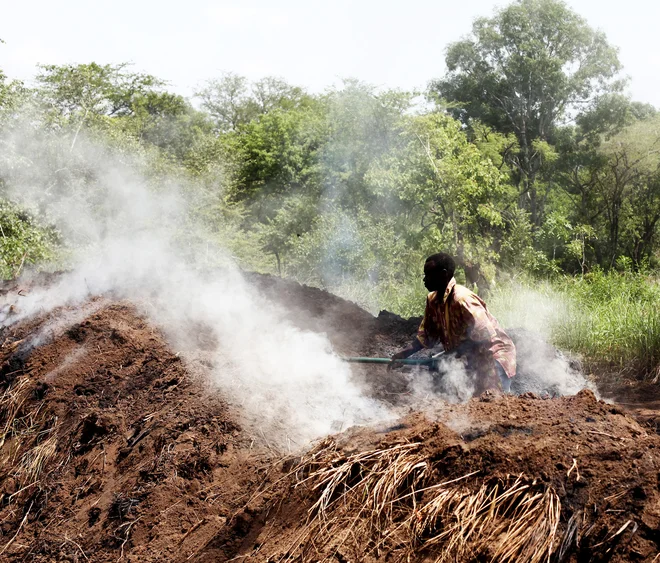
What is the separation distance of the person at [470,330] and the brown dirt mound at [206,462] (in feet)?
2.80

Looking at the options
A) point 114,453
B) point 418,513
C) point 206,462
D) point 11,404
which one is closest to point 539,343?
point 206,462

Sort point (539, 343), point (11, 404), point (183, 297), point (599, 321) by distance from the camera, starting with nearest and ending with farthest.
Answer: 1. point (11, 404)
2. point (539, 343)
3. point (183, 297)
4. point (599, 321)

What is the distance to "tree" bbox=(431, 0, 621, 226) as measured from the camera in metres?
21.5

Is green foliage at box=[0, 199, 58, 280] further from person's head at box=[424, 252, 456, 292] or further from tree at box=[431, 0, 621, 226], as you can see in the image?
tree at box=[431, 0, 621, 226]

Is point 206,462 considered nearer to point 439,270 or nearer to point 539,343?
point 439,270

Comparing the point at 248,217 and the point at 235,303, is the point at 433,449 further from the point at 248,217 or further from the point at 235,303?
the point at 248,217

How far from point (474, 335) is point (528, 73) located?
19854 millimetres

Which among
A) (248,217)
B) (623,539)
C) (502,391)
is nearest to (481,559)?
(623,539)

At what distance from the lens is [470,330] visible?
470 centimetres

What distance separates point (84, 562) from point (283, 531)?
1501 millimetres

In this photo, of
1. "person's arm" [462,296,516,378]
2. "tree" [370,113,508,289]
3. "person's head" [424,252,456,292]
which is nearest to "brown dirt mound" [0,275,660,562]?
"person's arm" [462,296,516,378]

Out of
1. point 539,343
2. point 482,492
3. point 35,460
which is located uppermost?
point 482,492

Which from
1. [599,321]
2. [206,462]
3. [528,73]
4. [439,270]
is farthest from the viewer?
[528,73]

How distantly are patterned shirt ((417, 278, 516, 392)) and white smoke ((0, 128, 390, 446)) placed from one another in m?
0.76
